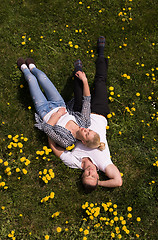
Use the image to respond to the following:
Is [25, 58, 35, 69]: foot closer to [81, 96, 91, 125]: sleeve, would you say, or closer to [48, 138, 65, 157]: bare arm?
[81, 96, 91, 125]: sleeve

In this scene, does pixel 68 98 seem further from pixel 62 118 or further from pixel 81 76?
pixel 62 118

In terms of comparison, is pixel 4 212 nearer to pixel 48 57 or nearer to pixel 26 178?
pixel 26 178

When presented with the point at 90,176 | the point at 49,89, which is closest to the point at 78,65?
the point at 49,89

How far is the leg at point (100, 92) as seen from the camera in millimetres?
4723

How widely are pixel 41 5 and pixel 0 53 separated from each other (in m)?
1.64

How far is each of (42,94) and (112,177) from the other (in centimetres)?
229

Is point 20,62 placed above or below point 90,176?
above

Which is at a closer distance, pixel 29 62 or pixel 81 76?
pixel 81 76

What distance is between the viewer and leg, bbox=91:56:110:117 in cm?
472

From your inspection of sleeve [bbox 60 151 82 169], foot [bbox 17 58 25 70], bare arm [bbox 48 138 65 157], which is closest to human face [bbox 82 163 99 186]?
sleeve [bbox 60 151 82 169]

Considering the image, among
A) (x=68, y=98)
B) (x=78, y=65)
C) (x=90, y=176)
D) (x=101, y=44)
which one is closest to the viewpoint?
(x=90, y=176)

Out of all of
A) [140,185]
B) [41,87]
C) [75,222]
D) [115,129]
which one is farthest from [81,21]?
[75,222]

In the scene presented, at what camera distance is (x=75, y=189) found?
471cm

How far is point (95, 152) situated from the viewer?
443 centimetres
